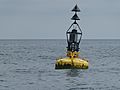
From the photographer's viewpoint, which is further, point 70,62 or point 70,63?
point 70,63

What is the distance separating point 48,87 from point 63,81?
5.62m

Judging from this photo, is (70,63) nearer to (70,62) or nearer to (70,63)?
(70,63)

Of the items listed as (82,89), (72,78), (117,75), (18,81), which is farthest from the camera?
(117,75)

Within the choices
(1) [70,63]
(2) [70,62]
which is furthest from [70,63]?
(2) [70,62]

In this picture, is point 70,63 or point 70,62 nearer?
point 70,62

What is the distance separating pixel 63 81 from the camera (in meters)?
51.1

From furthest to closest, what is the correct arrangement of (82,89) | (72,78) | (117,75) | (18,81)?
(117,75) < (72,78) < (18,81) < (82,89)

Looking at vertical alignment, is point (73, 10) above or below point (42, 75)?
above

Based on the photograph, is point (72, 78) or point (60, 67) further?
point (60, 67)

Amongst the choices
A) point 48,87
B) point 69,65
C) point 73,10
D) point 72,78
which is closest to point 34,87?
point 48,87

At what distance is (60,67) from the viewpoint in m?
60.3

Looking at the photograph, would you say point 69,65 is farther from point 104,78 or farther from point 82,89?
point 82,89

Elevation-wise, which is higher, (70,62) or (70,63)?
(70,62)

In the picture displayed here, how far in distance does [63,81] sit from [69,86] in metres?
3.95
